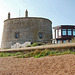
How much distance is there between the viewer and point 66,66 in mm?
5953

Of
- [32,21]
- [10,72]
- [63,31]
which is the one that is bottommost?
[10,72]

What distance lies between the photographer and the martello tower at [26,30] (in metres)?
29.5

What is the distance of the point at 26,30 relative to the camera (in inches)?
1169

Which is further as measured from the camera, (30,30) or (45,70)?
(30,30)

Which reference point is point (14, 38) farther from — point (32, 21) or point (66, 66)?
point (66, 66)

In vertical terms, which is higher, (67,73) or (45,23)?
(45,23)

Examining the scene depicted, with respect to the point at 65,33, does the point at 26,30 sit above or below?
above

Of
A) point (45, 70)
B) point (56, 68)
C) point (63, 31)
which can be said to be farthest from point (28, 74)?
point (63, 31)

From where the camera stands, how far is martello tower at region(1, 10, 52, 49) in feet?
96.8

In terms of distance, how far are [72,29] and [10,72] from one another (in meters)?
22.4

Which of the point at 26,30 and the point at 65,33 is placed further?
the point at 26,30

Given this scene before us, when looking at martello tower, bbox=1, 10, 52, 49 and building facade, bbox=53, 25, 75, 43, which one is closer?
building facade, bbox=53, 25, 75, 43

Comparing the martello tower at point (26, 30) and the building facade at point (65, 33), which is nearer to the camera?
the building facade at point (65, 33)

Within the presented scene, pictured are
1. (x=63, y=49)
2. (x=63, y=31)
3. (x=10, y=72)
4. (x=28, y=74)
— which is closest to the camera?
(x=28, y=74)
